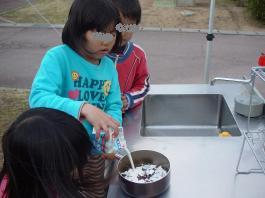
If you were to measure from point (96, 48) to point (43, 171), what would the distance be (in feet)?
1.45

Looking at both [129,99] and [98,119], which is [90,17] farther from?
[129,99]

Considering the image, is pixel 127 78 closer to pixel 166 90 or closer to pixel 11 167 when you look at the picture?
pixel 166 90

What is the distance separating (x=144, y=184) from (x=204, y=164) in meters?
0.29

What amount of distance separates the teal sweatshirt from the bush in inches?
247

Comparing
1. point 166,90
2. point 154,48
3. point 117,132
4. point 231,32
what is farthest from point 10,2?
point 117,132

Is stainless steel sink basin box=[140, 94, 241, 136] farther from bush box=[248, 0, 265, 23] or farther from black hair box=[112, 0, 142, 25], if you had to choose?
bush box=[248, 0, 265, 23]

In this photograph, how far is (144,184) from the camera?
0.96 m

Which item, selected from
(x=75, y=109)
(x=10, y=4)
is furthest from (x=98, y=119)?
(x=10, y=4)

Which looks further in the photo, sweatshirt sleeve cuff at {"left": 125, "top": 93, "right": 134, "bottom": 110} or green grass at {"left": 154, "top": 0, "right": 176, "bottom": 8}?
green grass at {"left": 154, "top": 0, "right": 176, "bottom": 8}

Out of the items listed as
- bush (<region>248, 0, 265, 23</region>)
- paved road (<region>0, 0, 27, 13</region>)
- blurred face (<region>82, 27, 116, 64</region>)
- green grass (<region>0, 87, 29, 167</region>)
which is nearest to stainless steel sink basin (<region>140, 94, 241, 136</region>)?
blurred face (<region>82, 27, 116, 64</region>)

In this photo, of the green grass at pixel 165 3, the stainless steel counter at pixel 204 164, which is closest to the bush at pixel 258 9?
the green grass at pixel 165 3

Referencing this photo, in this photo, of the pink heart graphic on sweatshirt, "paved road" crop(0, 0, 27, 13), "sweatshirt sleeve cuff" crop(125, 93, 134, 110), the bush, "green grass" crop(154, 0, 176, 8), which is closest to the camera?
the pink heart graphic on sweatshirt

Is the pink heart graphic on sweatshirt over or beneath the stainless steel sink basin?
over

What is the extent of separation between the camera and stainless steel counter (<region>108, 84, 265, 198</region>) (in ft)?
3.38
